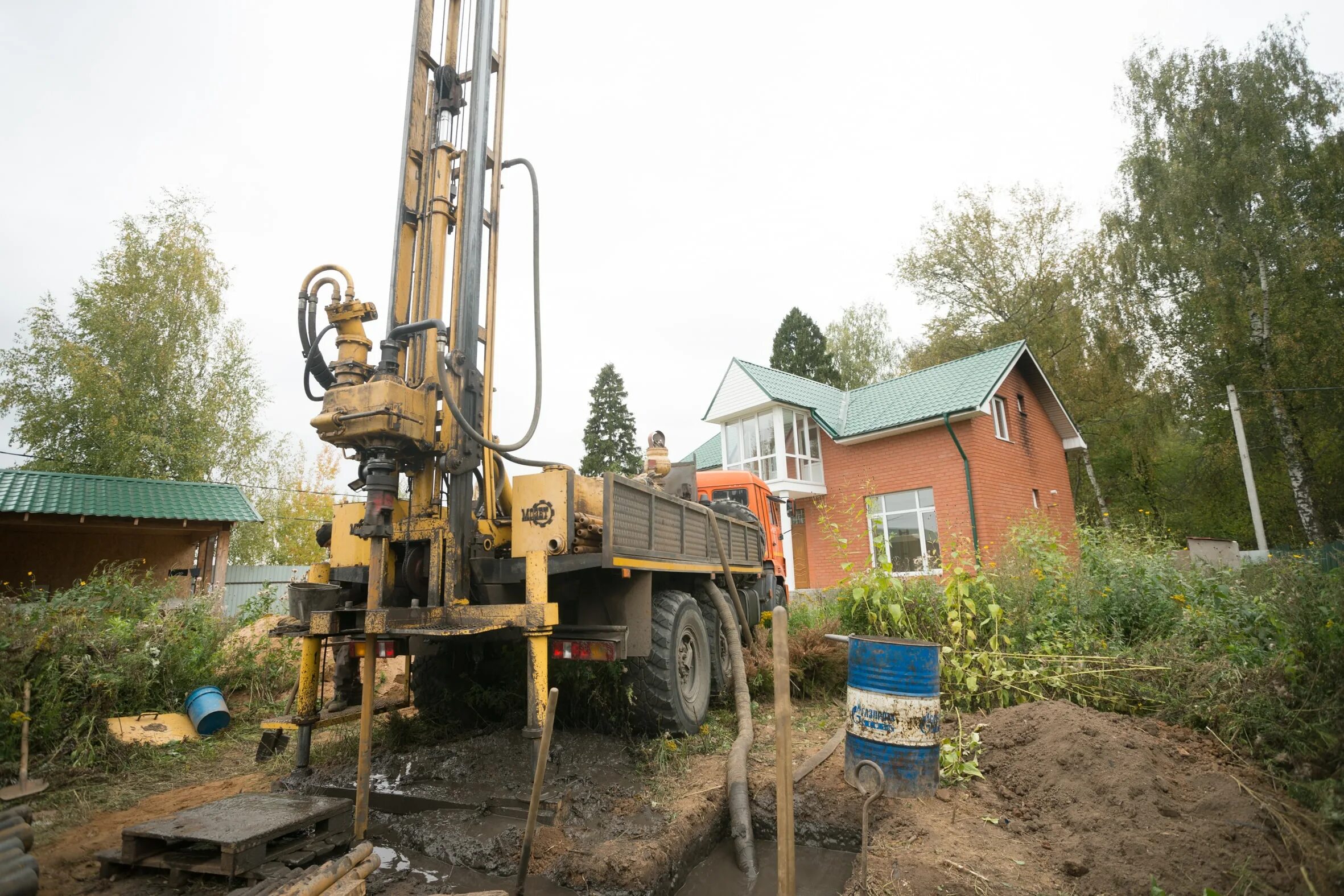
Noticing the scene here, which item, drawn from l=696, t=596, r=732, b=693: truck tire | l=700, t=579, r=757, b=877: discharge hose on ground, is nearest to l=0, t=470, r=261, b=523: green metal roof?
l=696, t=596, r=732, b=693: truck tire

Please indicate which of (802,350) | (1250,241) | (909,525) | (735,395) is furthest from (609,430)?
(1250,241)

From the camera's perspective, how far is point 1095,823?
11.4 ft

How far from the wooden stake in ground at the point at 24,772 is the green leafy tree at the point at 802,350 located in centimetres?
3240

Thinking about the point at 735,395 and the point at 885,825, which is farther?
the point at 735,395

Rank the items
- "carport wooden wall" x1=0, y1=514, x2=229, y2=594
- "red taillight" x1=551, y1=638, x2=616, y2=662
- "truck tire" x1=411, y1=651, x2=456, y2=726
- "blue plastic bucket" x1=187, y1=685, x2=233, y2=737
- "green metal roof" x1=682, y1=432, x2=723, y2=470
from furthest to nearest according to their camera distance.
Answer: "green metal roof" x1=682, y1=432, x2=723, y2=470, "carport wooden wall" x1=0, y1=514, x2=229, y2=594, "blue plastic bucket" x1=187, y1=685, x2=233, y2=737, "truck tire" x1=411, y1=651, x2=456, y2=726, "red taillight" x1=551, y1=638, x2=616, y2=662

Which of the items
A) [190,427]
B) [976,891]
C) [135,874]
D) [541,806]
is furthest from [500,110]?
[190,427]

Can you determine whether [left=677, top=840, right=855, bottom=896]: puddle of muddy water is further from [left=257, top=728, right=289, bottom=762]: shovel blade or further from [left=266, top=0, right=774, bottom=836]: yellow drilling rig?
[left=257, top=728, right=289, bottom=762]: shovel blade

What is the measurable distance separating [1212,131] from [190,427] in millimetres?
29734

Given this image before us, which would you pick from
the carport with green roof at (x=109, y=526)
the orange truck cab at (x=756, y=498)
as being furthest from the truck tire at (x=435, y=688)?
the carport with green roof at (x=109, y=526)

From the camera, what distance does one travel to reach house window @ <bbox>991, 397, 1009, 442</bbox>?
61.3 feet

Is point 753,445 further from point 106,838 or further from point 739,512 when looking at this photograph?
point 106,838

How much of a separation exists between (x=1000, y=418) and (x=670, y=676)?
16.6 m

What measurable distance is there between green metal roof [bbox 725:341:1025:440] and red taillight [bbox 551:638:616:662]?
47.8ft

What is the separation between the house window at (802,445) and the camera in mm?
20188
